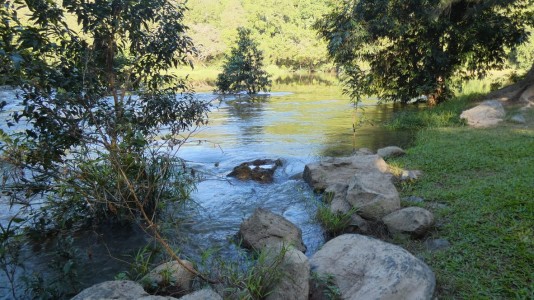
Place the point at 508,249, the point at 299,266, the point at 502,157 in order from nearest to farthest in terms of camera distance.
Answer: the point at 299,266 → the point at 508,249 → the point at 502,157

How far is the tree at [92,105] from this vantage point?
3.47m

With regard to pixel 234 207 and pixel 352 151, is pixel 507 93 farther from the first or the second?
pixel 234 207

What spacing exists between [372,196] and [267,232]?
1466 millimetres

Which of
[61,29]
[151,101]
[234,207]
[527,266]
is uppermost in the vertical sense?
[61,29]

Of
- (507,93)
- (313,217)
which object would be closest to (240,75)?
(313,217)

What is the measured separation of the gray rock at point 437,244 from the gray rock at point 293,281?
4.99 feet

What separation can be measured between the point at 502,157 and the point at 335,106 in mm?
11665

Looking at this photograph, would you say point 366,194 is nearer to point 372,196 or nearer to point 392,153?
point 372,196

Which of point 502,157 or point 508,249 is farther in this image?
point 502,157

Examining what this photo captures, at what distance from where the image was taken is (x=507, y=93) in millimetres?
13492

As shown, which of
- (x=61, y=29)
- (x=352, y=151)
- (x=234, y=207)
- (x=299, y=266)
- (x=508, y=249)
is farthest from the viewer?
(x=352, y=151)

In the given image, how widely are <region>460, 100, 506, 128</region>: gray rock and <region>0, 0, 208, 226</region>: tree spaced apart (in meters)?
7.94

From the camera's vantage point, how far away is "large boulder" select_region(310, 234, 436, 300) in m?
3.02

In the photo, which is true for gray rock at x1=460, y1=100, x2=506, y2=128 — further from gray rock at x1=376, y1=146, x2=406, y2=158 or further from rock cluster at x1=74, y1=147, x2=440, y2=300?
rock cluster at x1=74, y1=147, x2=440, y2=300
